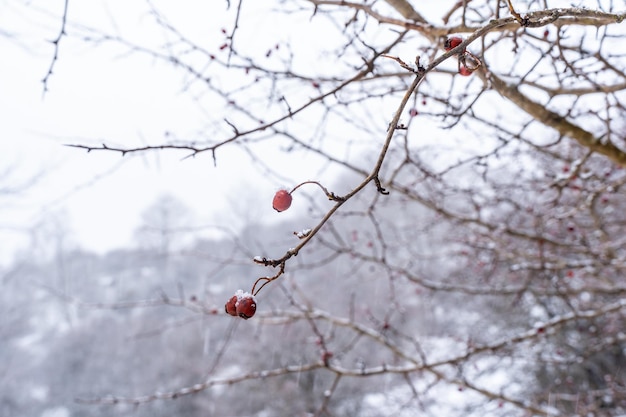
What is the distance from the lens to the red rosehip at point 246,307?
26.7 inches

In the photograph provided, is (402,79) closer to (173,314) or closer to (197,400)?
(197,400)

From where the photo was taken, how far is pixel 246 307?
687 millimetres

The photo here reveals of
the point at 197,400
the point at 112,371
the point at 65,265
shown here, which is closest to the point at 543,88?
the point at 197,400

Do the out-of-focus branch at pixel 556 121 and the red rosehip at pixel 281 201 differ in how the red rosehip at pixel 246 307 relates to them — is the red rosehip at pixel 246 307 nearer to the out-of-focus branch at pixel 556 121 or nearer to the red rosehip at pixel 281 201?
the red rosehip at pixel 281 201

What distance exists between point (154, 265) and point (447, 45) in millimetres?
17486

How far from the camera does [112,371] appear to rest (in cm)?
1130

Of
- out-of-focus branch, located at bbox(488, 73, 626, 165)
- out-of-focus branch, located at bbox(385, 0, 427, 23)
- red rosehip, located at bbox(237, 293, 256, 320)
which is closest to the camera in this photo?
red rosehip, located at bbox(237, 293, 256, 320)

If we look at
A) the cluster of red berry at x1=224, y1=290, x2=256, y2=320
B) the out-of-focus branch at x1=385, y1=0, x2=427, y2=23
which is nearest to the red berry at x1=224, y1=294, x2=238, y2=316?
the cluster of red berry at x1=224, y1=290, x2=256, y2=320

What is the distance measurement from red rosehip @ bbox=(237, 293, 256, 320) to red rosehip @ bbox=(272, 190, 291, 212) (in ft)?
0.54

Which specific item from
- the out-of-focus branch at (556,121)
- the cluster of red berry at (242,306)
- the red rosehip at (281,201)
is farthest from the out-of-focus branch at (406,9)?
the cluster of red berry at (242,306)

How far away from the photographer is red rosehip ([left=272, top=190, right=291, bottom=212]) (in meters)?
0.78

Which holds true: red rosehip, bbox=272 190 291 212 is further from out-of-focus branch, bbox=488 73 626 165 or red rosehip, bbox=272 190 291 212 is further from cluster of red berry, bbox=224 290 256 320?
out-of-focus branch, bbox=488 73 626 165

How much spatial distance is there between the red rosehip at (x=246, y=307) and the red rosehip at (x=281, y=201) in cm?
16

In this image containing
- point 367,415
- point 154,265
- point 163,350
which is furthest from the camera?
point 154,265
